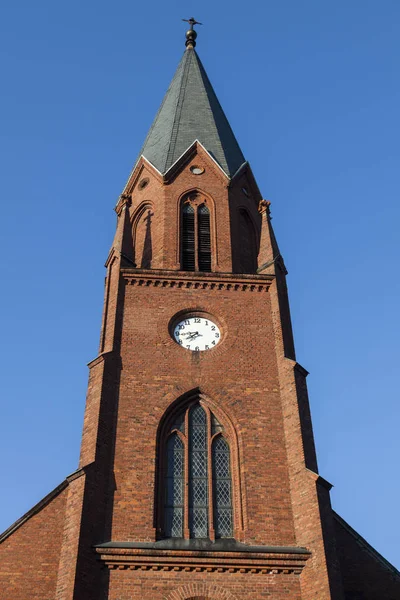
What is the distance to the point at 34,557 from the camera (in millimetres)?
16734

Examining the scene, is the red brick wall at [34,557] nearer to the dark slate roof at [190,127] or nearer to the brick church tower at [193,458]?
the brick church tower at [193,458]

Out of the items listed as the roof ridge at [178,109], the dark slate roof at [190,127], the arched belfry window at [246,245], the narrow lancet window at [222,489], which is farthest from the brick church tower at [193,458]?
the dark slate roof at [190,127]

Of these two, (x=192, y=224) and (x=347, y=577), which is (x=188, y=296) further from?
(x=347, y=577)

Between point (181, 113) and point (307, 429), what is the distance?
1560 centimetres

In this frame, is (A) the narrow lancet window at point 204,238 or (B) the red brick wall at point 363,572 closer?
(B) the red brick wall at point 363,572

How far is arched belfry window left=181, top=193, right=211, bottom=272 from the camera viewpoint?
957 inches

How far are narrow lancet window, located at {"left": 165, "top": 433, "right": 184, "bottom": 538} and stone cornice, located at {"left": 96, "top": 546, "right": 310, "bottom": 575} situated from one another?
998mm

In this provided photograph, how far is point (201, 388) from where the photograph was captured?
778 inches

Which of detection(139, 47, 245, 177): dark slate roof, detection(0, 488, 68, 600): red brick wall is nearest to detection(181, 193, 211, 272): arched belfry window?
detection(139, 47, 245, 177): dark slate roof

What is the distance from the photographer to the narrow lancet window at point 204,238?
24.4 metres

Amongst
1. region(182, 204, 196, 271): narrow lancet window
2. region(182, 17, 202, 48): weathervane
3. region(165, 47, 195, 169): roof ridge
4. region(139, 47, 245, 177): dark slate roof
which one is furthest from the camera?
region(182, 17, 202, 48): weathervane

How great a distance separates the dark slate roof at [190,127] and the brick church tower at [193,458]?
3173mm

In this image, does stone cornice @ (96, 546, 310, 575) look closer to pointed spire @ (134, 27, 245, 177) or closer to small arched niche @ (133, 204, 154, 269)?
small arched niche @ (133, 204, 154, 269)

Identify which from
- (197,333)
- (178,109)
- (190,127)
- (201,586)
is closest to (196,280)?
(197,333)
